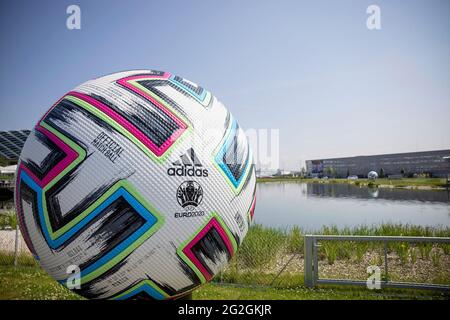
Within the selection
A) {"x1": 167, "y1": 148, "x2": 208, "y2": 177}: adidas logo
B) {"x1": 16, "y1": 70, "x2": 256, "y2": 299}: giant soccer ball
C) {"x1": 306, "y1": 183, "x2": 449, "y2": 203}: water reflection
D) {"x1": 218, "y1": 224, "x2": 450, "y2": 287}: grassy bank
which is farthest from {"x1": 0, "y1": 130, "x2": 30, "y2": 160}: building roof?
{"x1": 167, "y1": 148, "x2": 208, "y2": 177}: adidas logo

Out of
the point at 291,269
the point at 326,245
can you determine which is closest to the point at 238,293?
the point at 291,269

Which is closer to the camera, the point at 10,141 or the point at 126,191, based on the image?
the point at 126,191

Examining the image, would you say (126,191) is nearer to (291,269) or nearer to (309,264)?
(309,264)

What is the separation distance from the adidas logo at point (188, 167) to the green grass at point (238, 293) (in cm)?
314

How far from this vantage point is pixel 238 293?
6.30 metres

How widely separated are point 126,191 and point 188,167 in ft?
2.81

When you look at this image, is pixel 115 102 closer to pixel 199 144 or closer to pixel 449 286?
pixel 199 144

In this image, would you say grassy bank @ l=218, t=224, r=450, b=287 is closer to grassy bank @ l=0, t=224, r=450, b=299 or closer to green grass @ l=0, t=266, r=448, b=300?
grassy bank @ l=0, t=224, r=450, b=299

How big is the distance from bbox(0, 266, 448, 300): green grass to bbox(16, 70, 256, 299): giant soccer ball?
201 cm

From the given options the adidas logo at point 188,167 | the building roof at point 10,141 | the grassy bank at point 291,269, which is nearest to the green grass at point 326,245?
the grassy bank at point 291,269

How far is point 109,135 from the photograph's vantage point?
3891mm
